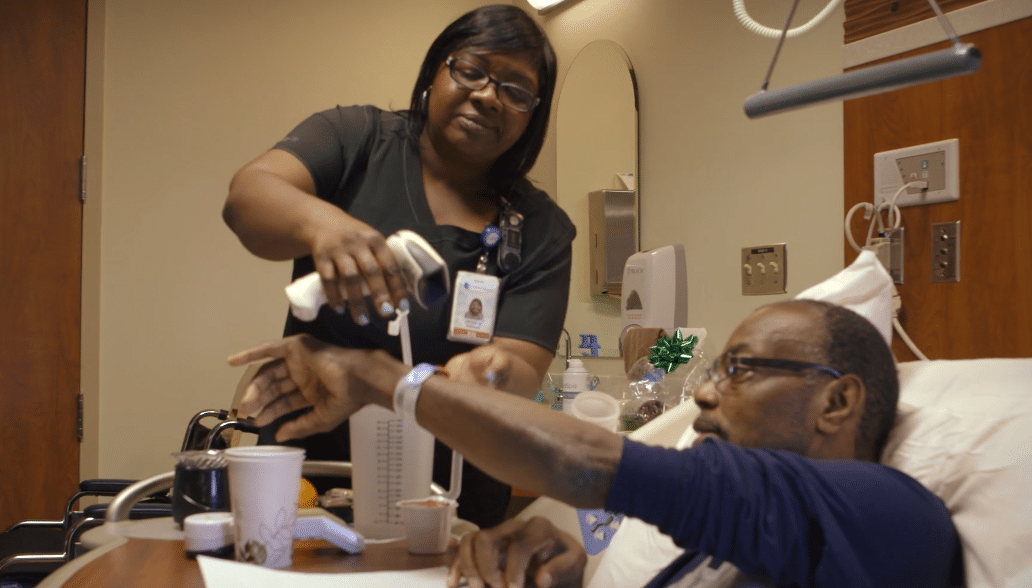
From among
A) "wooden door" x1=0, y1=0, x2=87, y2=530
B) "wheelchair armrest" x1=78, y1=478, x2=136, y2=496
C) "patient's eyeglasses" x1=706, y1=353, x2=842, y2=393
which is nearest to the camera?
"patient's eyeglasses" x1=706, y1=353, x2=842, y2=393

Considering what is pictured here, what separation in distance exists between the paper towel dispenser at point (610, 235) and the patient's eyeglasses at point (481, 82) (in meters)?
1.81

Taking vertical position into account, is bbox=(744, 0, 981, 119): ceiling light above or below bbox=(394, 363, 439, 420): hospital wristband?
above

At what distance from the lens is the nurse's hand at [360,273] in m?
1.07

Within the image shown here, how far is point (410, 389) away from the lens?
1.02m

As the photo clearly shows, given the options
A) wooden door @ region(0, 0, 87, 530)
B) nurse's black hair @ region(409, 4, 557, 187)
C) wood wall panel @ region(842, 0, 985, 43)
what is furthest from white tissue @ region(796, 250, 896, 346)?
wooden door @ region(0, 0, 87, 530)

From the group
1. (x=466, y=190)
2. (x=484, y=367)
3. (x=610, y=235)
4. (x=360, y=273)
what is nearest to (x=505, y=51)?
(x=466, y=190)

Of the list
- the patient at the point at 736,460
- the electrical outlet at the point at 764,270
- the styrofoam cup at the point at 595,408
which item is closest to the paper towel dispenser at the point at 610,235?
the electrical outlet at the point at 764,270

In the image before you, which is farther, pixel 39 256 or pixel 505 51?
pixel 39 256

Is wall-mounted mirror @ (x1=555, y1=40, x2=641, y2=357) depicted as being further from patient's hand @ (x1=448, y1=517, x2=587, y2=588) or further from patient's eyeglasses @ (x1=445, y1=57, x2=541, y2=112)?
patient's hand @ (x1=448, y1=517, x2=587, y2=588)

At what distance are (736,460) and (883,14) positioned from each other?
169 centimetres

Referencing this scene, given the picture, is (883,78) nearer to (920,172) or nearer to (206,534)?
(206,534)

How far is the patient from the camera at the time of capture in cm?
89

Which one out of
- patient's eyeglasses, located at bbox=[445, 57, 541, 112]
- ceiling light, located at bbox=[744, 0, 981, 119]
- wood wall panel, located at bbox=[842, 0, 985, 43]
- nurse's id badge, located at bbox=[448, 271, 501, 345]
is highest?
wood wall panel, located at bbox=[842, 0, 985, 43]

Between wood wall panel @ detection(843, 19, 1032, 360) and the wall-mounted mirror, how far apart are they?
4.50ft
